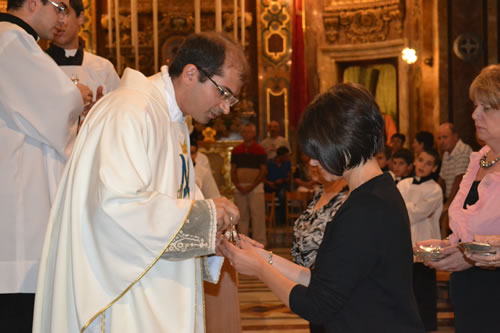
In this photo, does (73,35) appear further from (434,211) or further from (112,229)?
(434,211)

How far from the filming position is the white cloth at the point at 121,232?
91.4 inches

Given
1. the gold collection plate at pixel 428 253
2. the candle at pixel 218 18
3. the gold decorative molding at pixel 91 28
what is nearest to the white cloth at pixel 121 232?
the gold collection plate at pixel 428 253

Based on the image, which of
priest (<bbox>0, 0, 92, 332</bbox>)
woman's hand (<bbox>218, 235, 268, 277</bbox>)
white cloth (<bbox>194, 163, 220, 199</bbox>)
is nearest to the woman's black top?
woman's hand (<bbox>218, 235, 268, 277</bbox>)

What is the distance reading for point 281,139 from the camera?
12914 mm

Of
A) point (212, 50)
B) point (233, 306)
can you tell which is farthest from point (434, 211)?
point (212, 50)

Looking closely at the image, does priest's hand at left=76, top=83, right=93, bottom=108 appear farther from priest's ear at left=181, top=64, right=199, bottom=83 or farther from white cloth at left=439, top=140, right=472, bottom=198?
white cloth at left=439, top=140, right=472, bottom=198

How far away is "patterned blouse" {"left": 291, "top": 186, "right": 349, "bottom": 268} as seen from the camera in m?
4.00

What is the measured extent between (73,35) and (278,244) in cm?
764

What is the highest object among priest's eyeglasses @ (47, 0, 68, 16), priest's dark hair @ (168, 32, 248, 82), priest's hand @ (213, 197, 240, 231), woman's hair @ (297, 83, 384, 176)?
priest's eyeglasses @ (47, 0, 68, 16)

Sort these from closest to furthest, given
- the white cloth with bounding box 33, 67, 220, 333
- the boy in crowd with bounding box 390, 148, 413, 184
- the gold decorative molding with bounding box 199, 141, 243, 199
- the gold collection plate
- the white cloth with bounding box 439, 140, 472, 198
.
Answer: the white cloth with bounding box 33, 67, 220, 333 → the gold collection plate → the boy in crowd with bounding box 390, 148, 413, 184 → the white cloth with bounding box 439, 140, 472, 198 → the gold decorative molding with bounding box 199, 141, 243, 199

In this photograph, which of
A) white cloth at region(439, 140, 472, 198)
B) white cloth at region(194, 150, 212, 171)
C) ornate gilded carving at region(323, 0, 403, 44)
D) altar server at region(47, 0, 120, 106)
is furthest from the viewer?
ornate gilded carving at region(323, 0, 403, 44)

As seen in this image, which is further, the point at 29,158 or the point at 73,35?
the point at 73,35

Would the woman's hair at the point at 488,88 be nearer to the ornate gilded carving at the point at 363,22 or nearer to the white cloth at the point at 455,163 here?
the white cloth at the point at 455,163

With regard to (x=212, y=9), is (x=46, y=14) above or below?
below
